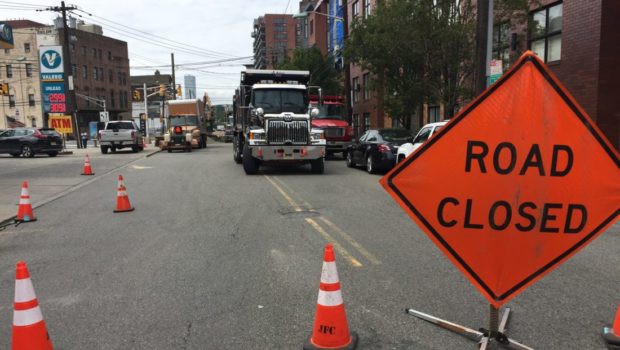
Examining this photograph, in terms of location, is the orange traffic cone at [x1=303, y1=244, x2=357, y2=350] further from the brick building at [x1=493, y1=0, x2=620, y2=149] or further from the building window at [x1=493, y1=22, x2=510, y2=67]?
the building window at [x1=493, y1=22, x2=510, y2=67]

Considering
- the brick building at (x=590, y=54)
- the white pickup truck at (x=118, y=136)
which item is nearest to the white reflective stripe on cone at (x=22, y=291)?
the brick building at (x=590, y=54)

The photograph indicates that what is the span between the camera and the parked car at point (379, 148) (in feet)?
50.3

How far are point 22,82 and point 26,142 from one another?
4511 cm

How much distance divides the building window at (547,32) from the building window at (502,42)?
823mm

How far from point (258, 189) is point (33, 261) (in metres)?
6.55

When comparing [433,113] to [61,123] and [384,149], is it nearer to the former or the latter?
[384,149]

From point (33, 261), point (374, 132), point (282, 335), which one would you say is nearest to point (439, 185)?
point (282, 335)

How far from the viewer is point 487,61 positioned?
501 inches

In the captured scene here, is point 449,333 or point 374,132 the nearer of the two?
point 449,333

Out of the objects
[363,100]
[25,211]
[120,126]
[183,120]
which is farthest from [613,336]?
[363,100]

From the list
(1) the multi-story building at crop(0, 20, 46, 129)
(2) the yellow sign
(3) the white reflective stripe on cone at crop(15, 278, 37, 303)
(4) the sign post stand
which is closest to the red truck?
(4) the sign post stand

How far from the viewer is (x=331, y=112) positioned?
2494cm

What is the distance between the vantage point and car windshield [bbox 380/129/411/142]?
1588 cm

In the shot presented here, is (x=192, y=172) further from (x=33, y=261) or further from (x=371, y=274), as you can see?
(x=371, y=274)
